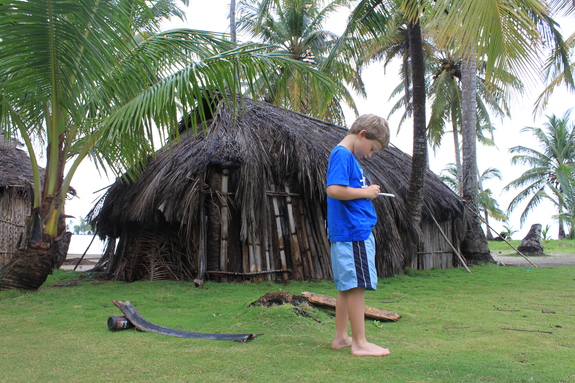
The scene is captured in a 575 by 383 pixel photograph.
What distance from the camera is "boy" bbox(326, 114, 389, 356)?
2.52 m

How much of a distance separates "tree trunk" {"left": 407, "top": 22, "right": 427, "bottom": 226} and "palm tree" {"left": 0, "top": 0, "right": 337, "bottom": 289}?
9.88ft

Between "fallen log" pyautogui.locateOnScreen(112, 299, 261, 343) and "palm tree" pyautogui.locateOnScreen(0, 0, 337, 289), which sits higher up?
"palm tree" pyautogui.locateOnScreen(0, 0, 337, 289)

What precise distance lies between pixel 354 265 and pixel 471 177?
33.4 feet

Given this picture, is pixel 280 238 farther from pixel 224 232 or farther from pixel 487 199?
pixel 487 199

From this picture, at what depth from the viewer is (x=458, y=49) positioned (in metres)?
5.38

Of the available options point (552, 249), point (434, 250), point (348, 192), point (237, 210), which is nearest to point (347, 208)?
point (348, 192)

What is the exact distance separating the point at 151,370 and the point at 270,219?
5.11 m

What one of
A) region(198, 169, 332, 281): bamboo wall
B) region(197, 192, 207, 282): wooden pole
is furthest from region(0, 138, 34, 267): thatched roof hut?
region(198, 169, 332, 281): bamboo wall

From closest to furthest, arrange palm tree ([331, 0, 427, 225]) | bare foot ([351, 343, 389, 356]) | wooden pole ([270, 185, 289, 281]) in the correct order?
bare foot ([351, 343, 389, 356]), wooden pole ([270, 185, 289, 281]), palm tree ([331, 0, 427, 225])

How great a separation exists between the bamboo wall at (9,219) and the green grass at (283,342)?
5.47 m

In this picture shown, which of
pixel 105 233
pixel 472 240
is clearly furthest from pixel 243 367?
pixel 472 240

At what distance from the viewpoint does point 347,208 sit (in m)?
2.62

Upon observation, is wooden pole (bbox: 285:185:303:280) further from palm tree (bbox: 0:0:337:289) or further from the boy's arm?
the boy's arm

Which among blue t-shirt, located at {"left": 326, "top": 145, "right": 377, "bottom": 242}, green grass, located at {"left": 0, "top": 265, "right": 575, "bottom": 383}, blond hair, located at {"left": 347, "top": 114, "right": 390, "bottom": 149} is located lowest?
green grass, located at {"left": 0, "top": 265, "right": 575, "bottom": 383}
